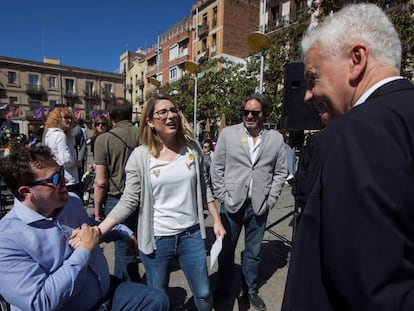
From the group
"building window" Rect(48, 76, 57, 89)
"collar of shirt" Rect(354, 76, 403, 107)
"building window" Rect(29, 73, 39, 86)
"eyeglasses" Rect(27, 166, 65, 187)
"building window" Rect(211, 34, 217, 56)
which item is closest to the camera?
"collar of shirt" Rect(354, 76, 403, 107)

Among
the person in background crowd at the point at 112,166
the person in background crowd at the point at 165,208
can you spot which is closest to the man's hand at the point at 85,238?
the person in background crowd at the point at 165,208

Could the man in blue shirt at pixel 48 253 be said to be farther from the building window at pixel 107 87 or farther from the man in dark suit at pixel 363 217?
the building window at pixel 107 87

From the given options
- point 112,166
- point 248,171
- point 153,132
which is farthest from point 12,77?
point 248,171

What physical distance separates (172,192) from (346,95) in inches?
52.6

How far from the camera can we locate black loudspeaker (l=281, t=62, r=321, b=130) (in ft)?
10.9

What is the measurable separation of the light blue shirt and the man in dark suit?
107cm

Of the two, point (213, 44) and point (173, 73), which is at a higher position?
point (213, 44)

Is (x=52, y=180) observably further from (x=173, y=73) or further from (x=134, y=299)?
(x=173, y=73)

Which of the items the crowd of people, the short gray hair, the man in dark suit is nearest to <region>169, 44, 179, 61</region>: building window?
the crowd of people

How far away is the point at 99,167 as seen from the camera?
2564mm

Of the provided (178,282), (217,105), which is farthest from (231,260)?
(217,105)

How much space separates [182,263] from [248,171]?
104cm

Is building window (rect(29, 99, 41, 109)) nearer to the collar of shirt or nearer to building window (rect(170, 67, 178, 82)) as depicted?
building window (rect(170, 67, 178, 82))

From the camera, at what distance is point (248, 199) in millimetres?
2564
